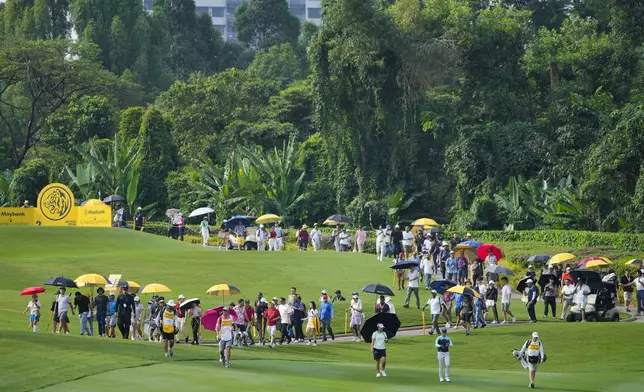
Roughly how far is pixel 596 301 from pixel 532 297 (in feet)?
7.63

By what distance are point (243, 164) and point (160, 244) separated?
40.1 feet

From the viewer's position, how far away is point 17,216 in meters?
62.0

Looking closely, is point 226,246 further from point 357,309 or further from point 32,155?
point 32,155

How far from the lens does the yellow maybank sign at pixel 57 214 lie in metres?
61.8

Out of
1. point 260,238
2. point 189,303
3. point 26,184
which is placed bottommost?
point 189,303

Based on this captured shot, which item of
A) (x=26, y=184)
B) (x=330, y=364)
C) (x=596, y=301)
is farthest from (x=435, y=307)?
(x=26, y=184)

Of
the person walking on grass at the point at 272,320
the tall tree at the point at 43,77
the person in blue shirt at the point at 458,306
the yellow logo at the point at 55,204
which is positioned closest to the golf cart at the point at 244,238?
the yellow logo at the point at 55,204

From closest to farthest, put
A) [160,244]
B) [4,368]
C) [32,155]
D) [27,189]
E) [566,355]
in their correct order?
1. [4,368]
2. [566,355]
3. [160,244]
4. [27,189]
5. [32,155]

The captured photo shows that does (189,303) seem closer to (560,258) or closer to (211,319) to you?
(211,319)

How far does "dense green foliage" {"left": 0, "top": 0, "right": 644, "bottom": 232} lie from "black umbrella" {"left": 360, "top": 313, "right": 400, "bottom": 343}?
24274mm

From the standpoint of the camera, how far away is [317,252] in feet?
184

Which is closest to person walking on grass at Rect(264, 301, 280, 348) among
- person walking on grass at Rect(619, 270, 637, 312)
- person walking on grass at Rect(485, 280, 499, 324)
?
person walking on grass at Rect(485, 280, 499, 324)

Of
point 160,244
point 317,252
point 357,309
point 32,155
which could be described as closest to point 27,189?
point 32,155

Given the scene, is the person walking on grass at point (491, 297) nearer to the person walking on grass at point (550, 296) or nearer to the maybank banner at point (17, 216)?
the person walking on grass at point (550, 296)
